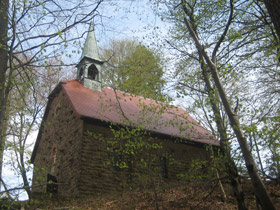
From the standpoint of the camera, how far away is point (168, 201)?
32.5 ft

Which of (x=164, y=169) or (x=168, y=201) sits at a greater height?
(x=164, y=169)

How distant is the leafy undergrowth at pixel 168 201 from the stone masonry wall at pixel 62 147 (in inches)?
54.3

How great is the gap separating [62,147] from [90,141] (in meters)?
2.56

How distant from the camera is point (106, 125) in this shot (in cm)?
1400

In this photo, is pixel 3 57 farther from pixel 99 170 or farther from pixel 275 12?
pixel 99 170

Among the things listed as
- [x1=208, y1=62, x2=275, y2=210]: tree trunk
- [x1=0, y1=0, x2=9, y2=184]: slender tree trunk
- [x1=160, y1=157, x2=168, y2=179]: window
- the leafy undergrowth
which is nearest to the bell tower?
[x1=160, y1=157, x2=168, y2=179]: window

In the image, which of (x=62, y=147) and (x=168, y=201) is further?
(x=62, y=147)

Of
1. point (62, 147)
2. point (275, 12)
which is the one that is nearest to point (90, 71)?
point (62, 147)

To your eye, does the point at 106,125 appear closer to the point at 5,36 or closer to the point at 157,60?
the point at 157,60

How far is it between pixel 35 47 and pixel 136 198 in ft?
22.9

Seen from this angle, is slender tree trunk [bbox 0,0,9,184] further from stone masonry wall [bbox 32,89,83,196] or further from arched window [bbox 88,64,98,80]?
arched window [bbox 88,64,98,80]

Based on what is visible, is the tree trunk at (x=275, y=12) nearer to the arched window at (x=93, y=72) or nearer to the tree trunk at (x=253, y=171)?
the tree trunk at (x=253, y=171)

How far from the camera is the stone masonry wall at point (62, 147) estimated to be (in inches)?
508

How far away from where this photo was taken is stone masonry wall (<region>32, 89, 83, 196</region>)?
42.3ft
